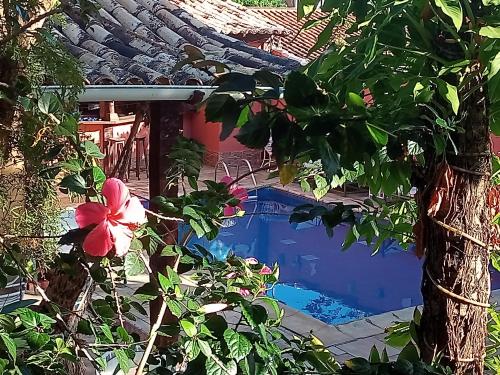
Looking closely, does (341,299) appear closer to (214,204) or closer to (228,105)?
(214,204)

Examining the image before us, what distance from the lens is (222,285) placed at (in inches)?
63.9

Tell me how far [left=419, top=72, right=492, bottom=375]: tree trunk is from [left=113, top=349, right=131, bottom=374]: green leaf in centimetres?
55

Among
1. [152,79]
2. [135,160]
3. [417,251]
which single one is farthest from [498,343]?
[135,160]

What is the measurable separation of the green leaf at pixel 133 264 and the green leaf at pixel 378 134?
0.56 m

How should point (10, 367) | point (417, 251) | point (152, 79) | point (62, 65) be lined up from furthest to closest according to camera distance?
point (152, 79)
point (62, 65)
point (417, 251)
point (10, 367)

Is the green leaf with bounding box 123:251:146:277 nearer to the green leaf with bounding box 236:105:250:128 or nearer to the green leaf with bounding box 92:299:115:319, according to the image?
the green leaf with bounding box 92:299:115:319

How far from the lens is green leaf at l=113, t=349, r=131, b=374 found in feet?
3.79

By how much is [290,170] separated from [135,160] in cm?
1114

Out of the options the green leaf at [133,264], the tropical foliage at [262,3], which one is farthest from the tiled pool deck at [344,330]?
the tropical foliage at [262,3]

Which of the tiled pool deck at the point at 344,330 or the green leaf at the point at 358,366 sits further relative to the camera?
the tiled pool deck at the point at 344,330

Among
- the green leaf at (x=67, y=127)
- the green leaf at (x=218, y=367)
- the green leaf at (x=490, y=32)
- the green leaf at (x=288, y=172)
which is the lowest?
the green leaf at (x=218, y=367)

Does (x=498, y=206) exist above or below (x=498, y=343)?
above

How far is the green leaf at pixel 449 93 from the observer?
992mm

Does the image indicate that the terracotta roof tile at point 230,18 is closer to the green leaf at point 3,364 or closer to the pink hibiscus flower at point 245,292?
the pink hibiscus flower at point 245,292
